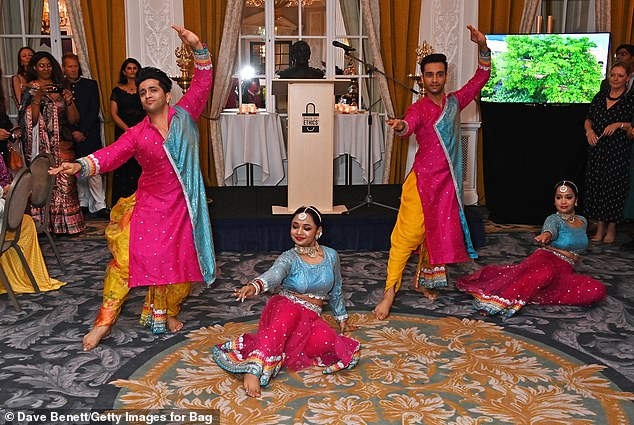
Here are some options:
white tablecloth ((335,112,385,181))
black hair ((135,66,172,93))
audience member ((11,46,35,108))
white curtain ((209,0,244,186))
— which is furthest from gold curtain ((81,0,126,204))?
black hair ((135,66,172,93))

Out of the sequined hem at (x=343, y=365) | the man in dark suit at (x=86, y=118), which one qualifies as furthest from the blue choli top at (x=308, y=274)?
the man in dark suit at (x=86, y=118)

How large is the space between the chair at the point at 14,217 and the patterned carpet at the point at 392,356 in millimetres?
238

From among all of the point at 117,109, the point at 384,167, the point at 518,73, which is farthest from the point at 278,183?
the point at 518,73

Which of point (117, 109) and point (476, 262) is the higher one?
point (117, 109)

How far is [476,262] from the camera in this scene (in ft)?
17.9

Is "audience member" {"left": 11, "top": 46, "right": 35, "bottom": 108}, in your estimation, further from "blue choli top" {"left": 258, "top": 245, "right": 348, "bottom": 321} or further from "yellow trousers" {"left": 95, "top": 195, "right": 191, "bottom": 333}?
"blue choli top" {"left": 258, "top": 245, "right": 348, "bottom": 321}

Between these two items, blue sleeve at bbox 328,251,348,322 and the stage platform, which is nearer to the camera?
blue sleeve at bbox 328,251,348,322

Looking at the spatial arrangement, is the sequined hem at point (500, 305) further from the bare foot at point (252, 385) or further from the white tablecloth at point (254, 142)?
the white tablecloth at point (254, 142)

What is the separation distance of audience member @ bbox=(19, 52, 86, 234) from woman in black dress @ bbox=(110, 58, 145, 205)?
506 millimetres

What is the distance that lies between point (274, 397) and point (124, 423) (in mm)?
642

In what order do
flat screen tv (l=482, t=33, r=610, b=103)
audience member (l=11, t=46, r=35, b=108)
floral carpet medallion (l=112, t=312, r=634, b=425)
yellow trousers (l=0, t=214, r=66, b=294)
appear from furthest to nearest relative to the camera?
1. flat screen tv (l=482, t=33, r=610, b=103)
2. audience member (l=11, t=46, r=35, b=108)
3. yellow trousers (l=0, t=214, r=66, b=294)
4. floral carpet medallion (l=112, t=312, r=634, b=425)

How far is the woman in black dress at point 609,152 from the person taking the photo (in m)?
5.86

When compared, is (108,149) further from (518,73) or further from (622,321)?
(518,73)

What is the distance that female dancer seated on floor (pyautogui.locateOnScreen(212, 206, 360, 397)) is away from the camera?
3.33 m
